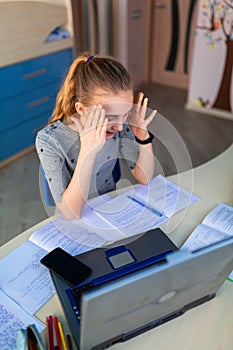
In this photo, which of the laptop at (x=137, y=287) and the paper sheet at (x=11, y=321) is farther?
the paper sheet at (x=11, y=321)

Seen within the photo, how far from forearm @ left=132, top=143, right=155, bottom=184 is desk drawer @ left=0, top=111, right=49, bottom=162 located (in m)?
1.62

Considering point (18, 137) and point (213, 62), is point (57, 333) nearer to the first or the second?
point (18, 137)

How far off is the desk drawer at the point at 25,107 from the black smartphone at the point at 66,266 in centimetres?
182

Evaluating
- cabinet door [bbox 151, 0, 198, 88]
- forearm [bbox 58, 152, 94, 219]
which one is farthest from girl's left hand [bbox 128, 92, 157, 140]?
cabinet door [bbox 151, 0, 198, 88]

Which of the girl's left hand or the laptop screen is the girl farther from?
the laptop screen

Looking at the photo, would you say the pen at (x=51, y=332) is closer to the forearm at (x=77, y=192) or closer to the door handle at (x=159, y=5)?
the forearm at (x=77, y=192)

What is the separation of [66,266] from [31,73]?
2202 millimetres

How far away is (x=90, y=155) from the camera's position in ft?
3.50

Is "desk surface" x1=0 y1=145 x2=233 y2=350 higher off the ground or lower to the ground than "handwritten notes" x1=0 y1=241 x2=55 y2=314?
lower

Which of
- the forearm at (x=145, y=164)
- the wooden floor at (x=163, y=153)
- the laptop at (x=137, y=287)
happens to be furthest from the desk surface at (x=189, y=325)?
the wooden floor at (x=163, y=153)

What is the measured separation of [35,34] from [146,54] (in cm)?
207

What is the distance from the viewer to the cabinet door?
12.9ft

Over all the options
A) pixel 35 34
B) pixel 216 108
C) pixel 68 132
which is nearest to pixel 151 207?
pixel 68 132

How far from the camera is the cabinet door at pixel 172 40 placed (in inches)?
155
